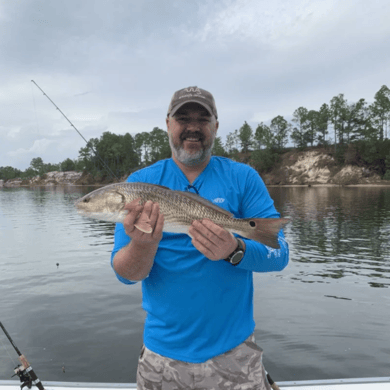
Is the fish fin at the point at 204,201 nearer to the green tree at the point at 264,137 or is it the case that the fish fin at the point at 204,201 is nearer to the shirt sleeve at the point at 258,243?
the shirt sleeve at the point at 258,243

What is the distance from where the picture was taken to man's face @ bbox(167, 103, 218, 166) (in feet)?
10.2

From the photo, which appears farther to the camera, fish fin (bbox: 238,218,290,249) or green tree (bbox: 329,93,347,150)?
green tree (bbox: 329,93,347,150)

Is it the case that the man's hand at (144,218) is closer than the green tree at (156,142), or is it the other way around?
the man's hand at (144,218)

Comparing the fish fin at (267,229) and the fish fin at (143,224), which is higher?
the fish fin at (143,224)

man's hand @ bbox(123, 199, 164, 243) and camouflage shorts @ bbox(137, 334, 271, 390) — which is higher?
man's hand @ bbox(123, 199, 164, 243)

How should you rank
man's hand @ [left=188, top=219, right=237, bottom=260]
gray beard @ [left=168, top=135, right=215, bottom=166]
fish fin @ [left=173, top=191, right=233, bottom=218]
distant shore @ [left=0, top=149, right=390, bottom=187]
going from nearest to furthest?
man's hand @ [left=188, top=219, right=237, bottom=260], fish fin @ [left=173, top=191, right=233, bottom=218], gray beard @ [left=168, top=135, right=215, bottom=166], distant shore @ [left=0, top=149, right=390, bottom=187]

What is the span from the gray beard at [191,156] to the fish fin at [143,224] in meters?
0.66

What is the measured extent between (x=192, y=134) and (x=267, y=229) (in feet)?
3.66

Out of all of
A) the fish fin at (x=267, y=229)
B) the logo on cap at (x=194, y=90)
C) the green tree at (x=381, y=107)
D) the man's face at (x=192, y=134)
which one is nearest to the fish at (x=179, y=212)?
the fish fin at (x=267, y=229)

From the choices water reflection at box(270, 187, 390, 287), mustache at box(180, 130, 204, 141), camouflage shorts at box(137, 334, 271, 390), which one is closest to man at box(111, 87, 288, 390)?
camouflage shorts at box(137, 334, 271, 390)

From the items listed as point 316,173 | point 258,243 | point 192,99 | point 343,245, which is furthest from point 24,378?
point 316,173

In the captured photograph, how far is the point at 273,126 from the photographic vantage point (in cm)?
12619

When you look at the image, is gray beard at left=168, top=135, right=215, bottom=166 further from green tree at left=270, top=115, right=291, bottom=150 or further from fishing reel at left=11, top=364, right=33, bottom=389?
green tree at left=270, top=115, right=291, bottom=150

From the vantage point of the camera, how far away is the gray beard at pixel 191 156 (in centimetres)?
311
